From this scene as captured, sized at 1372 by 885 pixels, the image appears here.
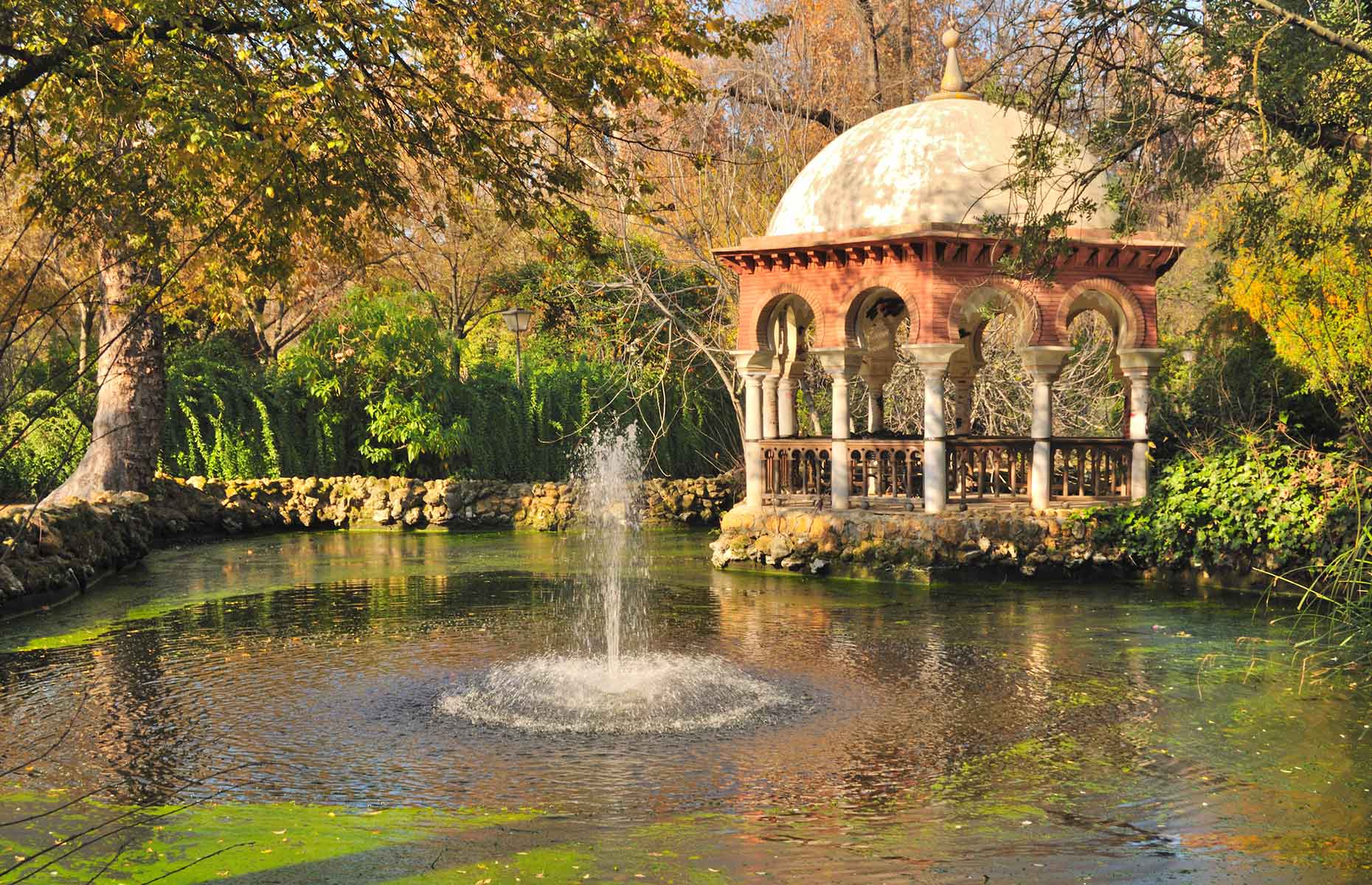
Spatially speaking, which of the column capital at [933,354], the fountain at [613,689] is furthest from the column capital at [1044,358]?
the fountain at [613,689]

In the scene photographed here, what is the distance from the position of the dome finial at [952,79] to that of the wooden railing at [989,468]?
Answer: 4.66 metres

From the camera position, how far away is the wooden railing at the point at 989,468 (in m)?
16.7

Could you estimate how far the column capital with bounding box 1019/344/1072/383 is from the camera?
16406 mm

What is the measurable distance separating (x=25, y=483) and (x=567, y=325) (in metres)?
12.8

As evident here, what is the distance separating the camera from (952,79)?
1817cm

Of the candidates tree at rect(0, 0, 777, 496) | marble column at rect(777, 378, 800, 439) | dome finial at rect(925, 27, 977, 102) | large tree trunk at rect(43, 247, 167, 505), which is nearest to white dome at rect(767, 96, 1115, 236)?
dome finial at rect(925, 27, 977, 102)

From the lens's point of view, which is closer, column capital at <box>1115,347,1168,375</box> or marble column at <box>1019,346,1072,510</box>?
marble column at <box>1019,346,1072,510</box>

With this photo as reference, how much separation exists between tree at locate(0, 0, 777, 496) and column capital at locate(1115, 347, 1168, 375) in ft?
23.8

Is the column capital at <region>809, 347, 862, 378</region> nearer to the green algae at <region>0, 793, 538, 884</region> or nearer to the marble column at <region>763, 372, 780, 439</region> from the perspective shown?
the marble column at <region>763, 372, 780, 439</region>

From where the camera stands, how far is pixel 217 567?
17.9 m

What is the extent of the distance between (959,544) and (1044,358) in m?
2.59

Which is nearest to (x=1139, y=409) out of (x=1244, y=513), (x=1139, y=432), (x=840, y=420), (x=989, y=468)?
(x=1139, y=432)

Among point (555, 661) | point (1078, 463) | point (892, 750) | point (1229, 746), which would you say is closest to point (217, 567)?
point (555, 661)

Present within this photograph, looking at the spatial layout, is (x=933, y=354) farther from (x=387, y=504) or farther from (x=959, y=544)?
(x=387, y=504)
